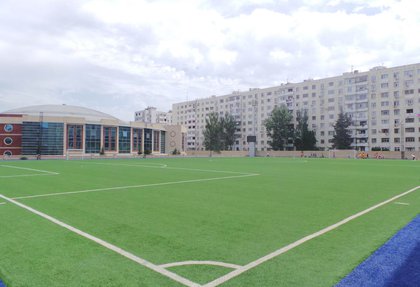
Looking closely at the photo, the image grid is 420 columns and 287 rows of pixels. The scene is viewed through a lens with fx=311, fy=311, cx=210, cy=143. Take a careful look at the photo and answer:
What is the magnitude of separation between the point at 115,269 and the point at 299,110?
110 m

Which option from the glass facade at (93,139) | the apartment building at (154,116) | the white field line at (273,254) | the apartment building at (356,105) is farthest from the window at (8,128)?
the apartment building at (154,116)

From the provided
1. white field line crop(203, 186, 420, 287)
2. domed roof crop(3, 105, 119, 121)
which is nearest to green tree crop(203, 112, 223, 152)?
domed roof crop(3, 105, 119, 121)

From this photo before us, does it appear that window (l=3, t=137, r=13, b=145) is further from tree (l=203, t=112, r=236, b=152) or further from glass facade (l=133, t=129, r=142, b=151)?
tree (l=203, t=112, r=236, b=152)

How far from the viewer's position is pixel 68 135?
2945 inches

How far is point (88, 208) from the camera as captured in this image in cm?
938

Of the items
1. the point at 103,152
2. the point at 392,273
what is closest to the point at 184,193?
the point at 392,273

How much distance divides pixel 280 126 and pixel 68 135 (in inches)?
2481

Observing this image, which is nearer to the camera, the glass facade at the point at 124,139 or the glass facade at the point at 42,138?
the glass facade at the point at 42,138

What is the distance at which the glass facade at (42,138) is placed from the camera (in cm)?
7056

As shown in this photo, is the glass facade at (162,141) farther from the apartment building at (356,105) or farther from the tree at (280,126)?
the apartment building at (356,105)

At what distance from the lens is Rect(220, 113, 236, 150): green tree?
391ft

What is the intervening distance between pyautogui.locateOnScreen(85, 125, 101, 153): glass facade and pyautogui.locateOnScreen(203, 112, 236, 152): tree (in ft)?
146

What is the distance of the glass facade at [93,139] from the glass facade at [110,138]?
199 centimetres

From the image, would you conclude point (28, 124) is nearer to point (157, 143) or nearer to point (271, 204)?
point (157, 143)
